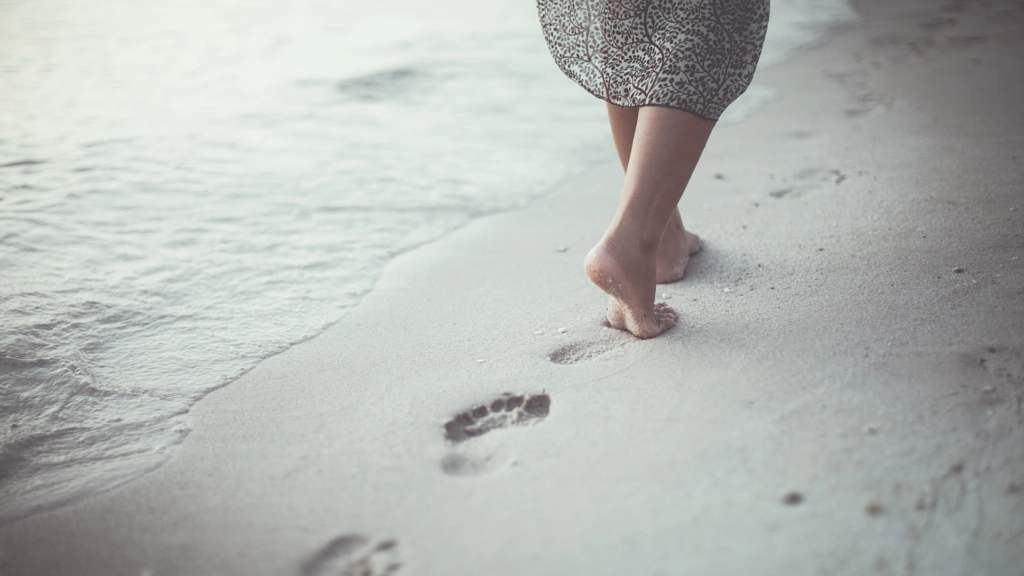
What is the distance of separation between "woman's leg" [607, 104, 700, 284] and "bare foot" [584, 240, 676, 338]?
0.85 feet

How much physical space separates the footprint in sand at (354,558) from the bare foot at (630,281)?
74cm

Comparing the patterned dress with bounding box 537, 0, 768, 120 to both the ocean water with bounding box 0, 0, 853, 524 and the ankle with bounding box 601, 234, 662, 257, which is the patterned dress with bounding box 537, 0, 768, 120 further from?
the ocean water with bounding box 0, 0, 853, 524

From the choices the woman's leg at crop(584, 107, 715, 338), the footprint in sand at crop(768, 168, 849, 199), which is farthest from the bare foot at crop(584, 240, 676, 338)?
the footprint in sand at crop(768, 168, 849, 199)

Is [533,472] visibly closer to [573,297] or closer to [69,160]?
[573,297]

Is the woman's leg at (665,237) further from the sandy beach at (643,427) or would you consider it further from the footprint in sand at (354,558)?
the footprint in sand at (354,558)

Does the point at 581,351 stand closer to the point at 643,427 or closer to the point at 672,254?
the point at 643,427

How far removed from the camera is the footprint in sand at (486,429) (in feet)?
3.89

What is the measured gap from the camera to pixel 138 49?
581cm

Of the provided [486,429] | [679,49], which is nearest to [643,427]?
[486,429]

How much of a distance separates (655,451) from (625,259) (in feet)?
1.59

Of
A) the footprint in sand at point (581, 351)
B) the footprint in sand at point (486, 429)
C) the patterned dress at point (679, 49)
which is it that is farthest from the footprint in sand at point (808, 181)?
the footprint in sand at point (486, 429)

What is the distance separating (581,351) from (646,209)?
0.36 m

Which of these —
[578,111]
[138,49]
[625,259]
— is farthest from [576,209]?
[138,49]

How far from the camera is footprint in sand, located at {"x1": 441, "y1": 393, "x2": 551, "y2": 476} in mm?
1186
